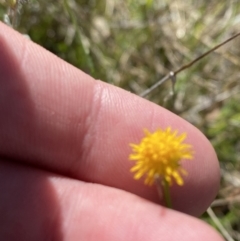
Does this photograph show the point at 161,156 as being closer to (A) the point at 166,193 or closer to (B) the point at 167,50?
(A) the point at 166,193

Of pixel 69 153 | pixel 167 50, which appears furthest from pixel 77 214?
pixel 167 50

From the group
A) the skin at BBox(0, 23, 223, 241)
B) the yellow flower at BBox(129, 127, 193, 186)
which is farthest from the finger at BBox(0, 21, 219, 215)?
the yellow flower at BBox(129, 127, 193, 186)

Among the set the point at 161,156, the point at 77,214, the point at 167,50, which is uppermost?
the point at 161,156

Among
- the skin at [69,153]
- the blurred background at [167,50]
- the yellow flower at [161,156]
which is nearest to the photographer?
Result: the yellow flower at [161,156]

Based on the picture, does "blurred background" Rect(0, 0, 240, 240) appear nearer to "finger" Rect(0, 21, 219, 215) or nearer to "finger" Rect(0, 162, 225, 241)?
"finger" Rect(0, 21, 219, 215)

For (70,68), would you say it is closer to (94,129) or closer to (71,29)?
(94,129)

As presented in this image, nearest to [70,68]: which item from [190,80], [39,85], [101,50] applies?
[39,85]

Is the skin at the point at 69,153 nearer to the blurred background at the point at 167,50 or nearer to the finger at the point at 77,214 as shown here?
the finger at the point at 77,214

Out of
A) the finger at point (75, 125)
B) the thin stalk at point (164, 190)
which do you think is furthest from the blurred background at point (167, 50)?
the thin stalk at point (164, 190)
